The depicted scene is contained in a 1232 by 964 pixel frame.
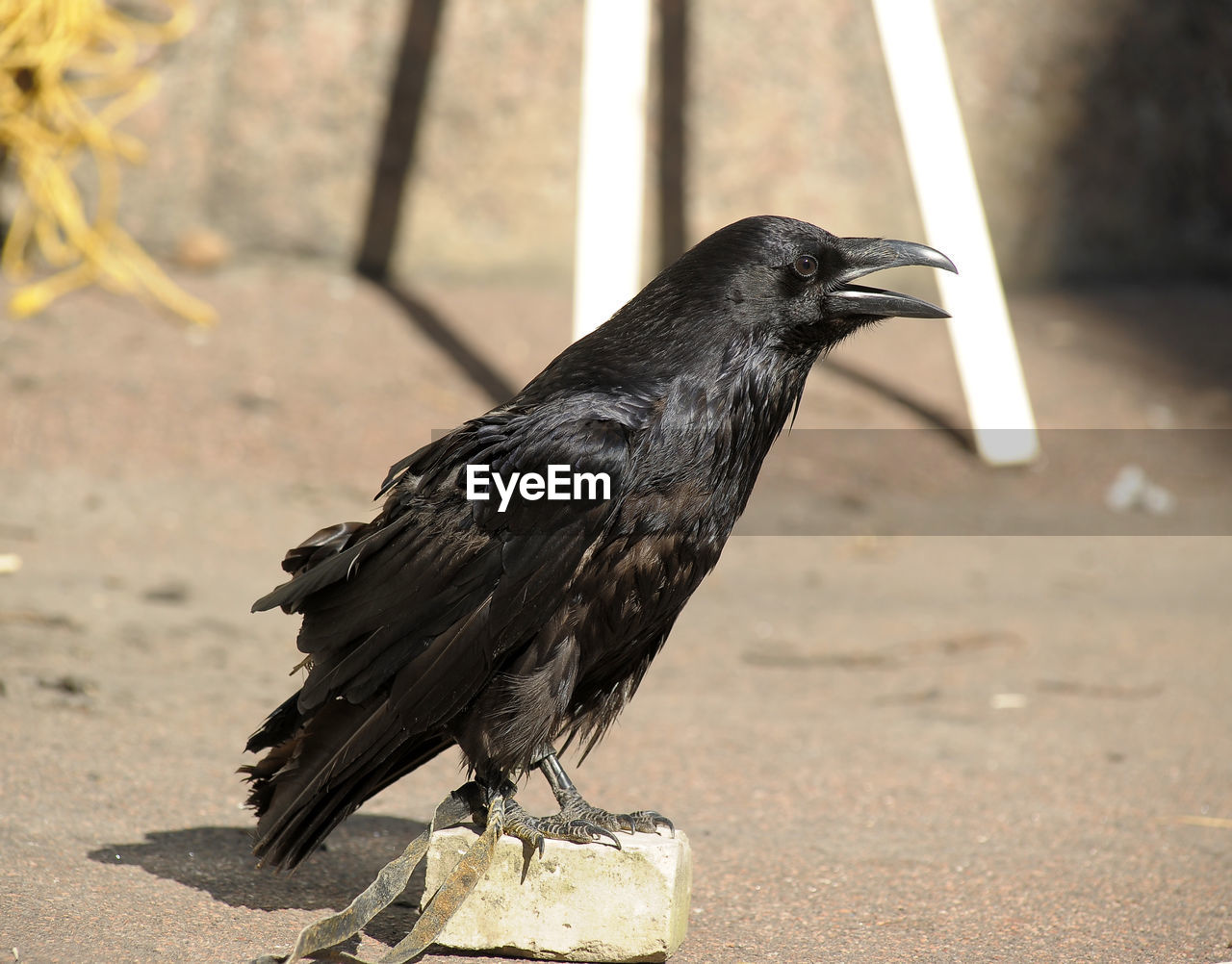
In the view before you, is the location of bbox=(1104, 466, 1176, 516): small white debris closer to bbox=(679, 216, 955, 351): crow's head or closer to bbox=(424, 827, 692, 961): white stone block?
bbox=(679, 216, 955, 351): crow's head

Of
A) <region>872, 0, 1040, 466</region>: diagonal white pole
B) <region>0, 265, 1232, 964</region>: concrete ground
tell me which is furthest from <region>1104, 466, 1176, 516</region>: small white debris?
<region>872, 0, 1040, 466</region>: diagonal white pole

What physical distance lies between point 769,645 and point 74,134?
4301mm

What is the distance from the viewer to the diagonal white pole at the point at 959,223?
6.47 m

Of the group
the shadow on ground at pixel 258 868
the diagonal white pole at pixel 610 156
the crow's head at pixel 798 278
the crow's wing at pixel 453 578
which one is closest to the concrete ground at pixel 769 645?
the shadow on ground at pixel 258 868

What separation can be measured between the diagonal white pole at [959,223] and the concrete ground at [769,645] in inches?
12.5

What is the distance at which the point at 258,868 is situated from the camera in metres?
2.63

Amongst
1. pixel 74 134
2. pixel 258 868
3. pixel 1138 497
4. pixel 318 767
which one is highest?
pixel 74 134

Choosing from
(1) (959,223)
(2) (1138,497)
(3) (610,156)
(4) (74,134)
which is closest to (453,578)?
(3) (610,156)

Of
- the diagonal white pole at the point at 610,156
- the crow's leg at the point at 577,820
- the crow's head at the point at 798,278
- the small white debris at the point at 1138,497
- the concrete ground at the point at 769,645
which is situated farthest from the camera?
the small white debris at the point at 1138,497

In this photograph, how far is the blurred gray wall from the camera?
23.4ft

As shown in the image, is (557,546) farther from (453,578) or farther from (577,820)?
(577,820)

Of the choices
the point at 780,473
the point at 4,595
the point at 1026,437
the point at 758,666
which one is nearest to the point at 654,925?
the point at 758,666

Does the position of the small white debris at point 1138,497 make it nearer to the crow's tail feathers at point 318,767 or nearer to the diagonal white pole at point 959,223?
the diagonal white pole at point 959,223

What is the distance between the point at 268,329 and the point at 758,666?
3287mm
